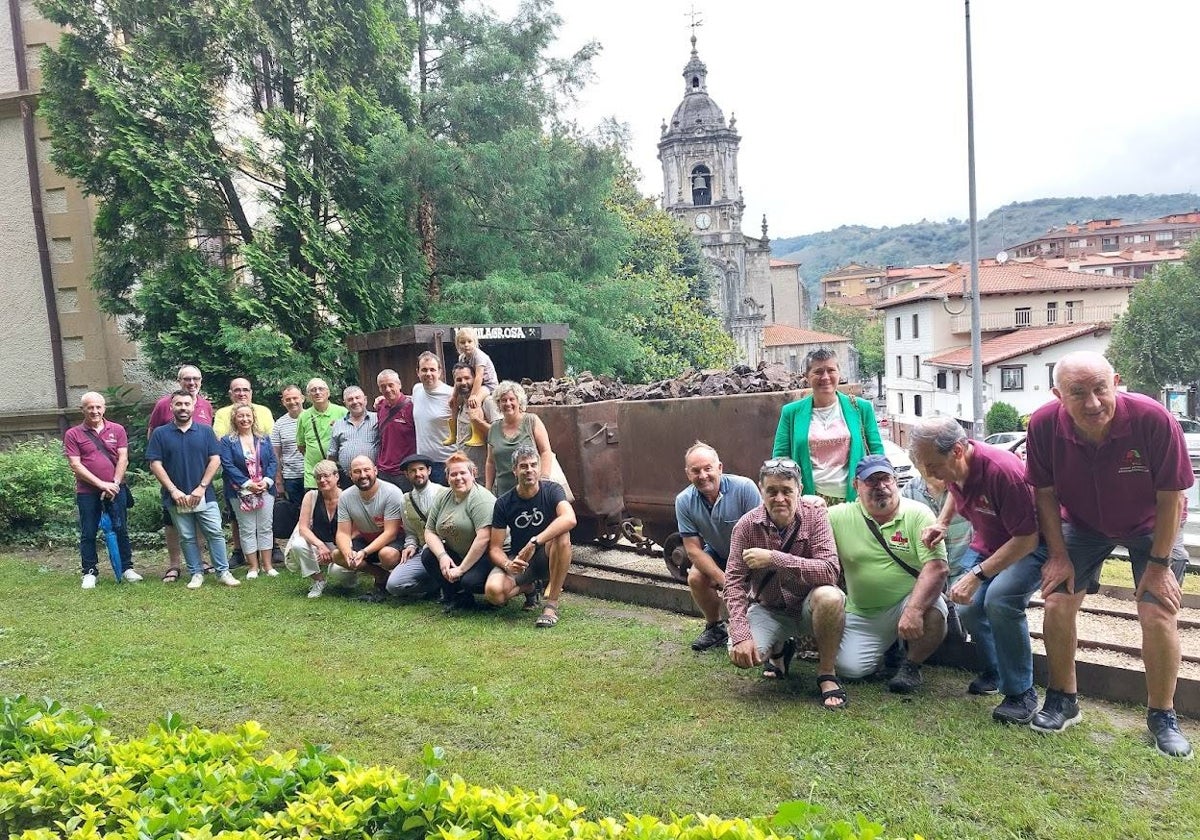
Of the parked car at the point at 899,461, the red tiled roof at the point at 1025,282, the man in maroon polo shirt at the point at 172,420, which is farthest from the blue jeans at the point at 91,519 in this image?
the red tiled roof at the point at 1025,282

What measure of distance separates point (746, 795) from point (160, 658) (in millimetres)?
4034

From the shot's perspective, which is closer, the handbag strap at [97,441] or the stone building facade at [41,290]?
the handbag strap at [97,441]

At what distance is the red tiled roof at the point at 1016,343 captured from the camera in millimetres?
33062

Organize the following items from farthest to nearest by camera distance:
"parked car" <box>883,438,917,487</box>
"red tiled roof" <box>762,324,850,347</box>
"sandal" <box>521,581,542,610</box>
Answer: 1. "red tiled roof" <box>762,324,850,347</box>
2. "parked car" <box>883,438,917,487</box>
3. "sandal" <box>521,581,542,610</box>

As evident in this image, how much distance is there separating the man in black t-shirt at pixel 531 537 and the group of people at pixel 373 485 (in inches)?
0.4

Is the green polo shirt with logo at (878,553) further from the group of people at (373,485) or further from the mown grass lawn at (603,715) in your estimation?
the group of people at (373,485)

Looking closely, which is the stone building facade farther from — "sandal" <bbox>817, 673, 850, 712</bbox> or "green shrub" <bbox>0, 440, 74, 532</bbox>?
"sandal" <bbox>817, 673, 850, 712</bbox>

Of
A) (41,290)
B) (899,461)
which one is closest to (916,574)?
(899,461)

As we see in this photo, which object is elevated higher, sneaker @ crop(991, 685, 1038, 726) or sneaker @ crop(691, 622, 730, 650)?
sneaker @ crop(991, 685, 1038, 726)

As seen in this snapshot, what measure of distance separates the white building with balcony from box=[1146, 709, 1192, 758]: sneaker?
32889 mm

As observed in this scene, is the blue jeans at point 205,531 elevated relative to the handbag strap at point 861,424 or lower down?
lower down

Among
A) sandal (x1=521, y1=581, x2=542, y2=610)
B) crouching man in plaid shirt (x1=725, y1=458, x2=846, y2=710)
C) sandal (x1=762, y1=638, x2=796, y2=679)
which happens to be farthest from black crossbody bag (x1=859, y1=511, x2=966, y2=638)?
sandal (x1=521, y1=581, x2=542, y2=610)

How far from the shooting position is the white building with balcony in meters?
33.8

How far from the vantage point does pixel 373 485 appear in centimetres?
683
